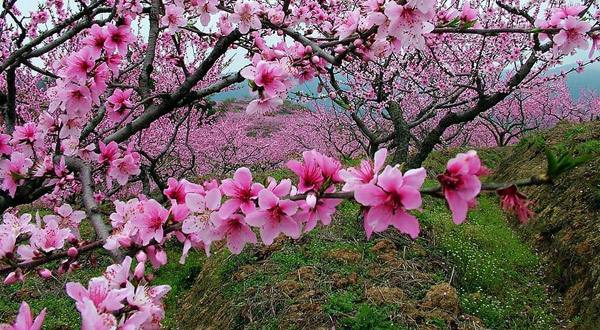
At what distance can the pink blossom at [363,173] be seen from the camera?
113cm

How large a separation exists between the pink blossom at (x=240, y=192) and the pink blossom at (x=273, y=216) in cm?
3

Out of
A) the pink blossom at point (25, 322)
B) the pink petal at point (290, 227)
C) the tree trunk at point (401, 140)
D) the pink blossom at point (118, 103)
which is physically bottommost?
the pink blossom at point (25, 322)

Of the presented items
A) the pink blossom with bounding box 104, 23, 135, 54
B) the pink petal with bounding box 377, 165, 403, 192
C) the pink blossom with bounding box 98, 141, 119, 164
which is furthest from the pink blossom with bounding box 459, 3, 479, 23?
the pink blossom with bounding box 98, 141, 119, 164

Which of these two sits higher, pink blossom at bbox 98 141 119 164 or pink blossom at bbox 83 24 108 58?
pink blossom at bbox 83 24 108 58

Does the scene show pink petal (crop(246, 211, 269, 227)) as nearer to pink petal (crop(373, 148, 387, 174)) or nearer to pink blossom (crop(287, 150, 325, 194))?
pink blossom (crop(287, 150, 325, 194))

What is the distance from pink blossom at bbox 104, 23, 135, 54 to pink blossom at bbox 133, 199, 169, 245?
964mm

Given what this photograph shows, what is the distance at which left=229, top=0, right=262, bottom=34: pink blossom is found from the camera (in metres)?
2.22

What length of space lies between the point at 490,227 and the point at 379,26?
549cm

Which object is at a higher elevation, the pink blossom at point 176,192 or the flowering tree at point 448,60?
the flowering tree at point 448,60

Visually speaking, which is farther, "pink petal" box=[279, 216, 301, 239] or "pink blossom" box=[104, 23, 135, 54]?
"pink blossom" box=[104, 23, 135, 54]

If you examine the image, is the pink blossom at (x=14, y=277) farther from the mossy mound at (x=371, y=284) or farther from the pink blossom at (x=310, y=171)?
the mossy mound at (x=371, y=284)

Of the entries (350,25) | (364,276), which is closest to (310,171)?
(350,25)

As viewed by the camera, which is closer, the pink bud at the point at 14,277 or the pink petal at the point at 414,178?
the pink petal at the point at 414,178

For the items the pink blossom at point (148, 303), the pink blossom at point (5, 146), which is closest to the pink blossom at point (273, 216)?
the pink blossom at point (148, 303)
